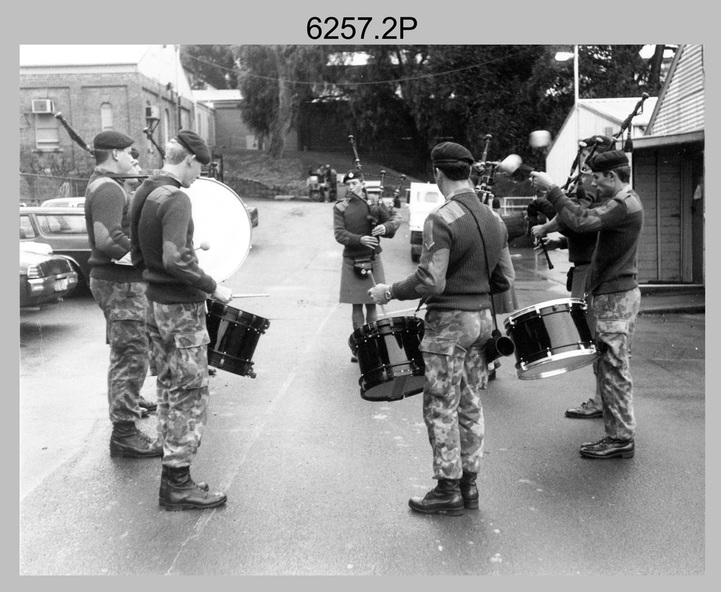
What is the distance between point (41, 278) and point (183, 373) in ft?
20.5

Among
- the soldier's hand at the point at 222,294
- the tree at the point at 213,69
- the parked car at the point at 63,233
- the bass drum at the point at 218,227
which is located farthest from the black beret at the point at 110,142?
the tree at the point at 213,69

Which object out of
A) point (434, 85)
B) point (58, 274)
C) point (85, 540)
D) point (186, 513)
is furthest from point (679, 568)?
point (434, 85)

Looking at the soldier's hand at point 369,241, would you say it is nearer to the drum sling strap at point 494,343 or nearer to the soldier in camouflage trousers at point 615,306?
the soldier in camouflage trousers at point 615,306

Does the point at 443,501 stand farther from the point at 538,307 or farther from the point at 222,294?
the point at 222,294

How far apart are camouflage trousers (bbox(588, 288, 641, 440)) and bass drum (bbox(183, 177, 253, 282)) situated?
8.10ft

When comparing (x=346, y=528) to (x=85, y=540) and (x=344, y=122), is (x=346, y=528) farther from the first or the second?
(x=344, y=122)

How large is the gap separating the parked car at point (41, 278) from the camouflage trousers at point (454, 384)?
688cm

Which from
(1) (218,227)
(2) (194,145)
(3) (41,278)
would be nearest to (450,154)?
(2) (194,145)

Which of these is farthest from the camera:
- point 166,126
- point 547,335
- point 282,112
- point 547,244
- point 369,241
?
point 282,112

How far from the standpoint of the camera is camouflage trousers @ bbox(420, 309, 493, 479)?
4.25 metres

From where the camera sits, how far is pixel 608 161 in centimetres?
518

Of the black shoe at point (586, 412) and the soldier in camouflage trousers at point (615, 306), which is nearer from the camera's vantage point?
the soldier in camouflage trousers at point (615, 306)

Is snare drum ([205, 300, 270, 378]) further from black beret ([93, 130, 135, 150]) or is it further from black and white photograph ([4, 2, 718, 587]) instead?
black beret ([93, 130, 135, 150])

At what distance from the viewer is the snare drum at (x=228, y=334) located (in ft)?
16.0
